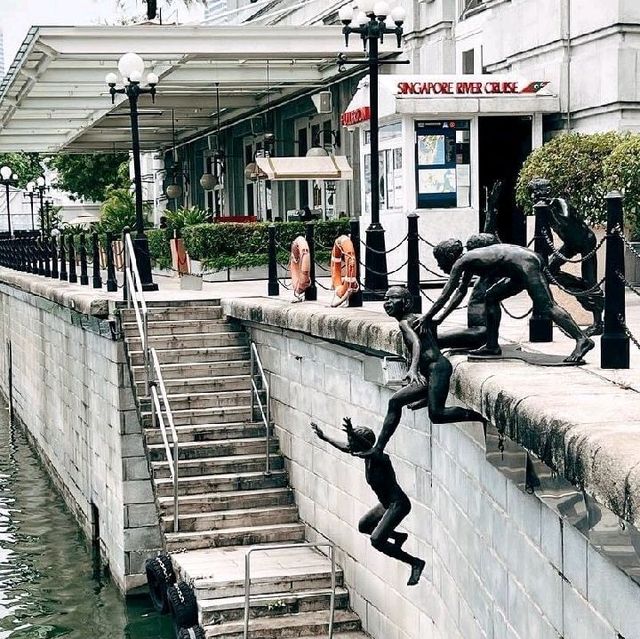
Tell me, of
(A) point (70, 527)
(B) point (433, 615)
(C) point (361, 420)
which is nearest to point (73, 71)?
(A) point (70, 527)

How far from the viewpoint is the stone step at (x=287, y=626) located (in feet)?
42.4

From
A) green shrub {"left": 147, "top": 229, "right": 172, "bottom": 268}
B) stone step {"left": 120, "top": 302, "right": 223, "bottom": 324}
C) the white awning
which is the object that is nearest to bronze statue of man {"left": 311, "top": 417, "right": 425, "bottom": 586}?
stone step {"left": 120, "top": 302, "right": 223, "bottom": 324}

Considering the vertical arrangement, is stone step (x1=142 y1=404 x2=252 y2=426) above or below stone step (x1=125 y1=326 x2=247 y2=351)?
below

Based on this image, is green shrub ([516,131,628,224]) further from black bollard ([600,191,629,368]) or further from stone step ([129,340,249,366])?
black bollard ([600,191,629,368])

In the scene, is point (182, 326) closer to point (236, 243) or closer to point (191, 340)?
point (191, 340)

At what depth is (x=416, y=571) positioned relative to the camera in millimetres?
10906

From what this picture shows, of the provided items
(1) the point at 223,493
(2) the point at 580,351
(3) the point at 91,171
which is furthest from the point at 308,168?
(3) the point at 91,171

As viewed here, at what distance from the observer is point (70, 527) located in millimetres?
21797

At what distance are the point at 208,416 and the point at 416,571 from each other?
614cm

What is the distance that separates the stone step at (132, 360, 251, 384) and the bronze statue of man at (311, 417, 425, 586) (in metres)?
6.48

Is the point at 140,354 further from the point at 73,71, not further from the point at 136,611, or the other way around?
the point at 73,71

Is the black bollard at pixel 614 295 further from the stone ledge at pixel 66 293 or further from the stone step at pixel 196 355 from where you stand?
the stone ledge at pixel 66 293

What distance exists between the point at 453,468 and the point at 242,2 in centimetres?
3488

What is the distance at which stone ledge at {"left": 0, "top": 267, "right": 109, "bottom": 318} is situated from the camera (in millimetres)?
18344
